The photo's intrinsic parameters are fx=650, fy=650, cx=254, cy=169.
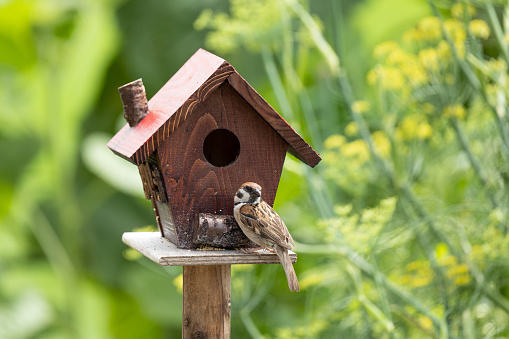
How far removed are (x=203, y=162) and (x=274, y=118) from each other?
160 mm

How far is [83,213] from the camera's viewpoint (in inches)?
121

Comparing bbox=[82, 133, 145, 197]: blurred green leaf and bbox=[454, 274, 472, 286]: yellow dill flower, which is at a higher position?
bbox=[82, 133, 145, 197]: blurred green leaf

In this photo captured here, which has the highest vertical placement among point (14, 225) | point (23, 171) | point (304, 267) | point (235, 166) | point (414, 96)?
point (23, 171)

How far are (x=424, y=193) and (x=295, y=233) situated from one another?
493 millimetres

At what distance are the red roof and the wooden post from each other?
10.8 inches

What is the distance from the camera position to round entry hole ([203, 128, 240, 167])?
4.40 ft

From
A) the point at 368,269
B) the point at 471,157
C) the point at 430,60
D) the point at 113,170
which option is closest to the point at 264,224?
the point at 368,269

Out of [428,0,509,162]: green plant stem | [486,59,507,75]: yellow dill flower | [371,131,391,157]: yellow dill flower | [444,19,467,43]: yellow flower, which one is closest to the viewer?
[428,0,509,162]: green plant stem

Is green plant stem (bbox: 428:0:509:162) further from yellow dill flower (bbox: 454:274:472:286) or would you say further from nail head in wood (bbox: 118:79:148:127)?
nail head in wood (bbox: 118:79:148:127)

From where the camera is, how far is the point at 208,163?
1232mm

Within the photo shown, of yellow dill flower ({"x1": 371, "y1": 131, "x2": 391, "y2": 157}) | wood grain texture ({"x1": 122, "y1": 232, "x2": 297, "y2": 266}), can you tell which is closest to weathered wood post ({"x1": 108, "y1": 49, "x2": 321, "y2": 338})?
wood grain texture ({"x1": 122, "y1": 232, "x2": 297, "y2": 266})

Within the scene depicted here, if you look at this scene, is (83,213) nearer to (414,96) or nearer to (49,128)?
(49,128)

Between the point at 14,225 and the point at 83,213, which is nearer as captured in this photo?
the point at 83,213

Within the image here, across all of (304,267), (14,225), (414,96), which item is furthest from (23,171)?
(414,96)
